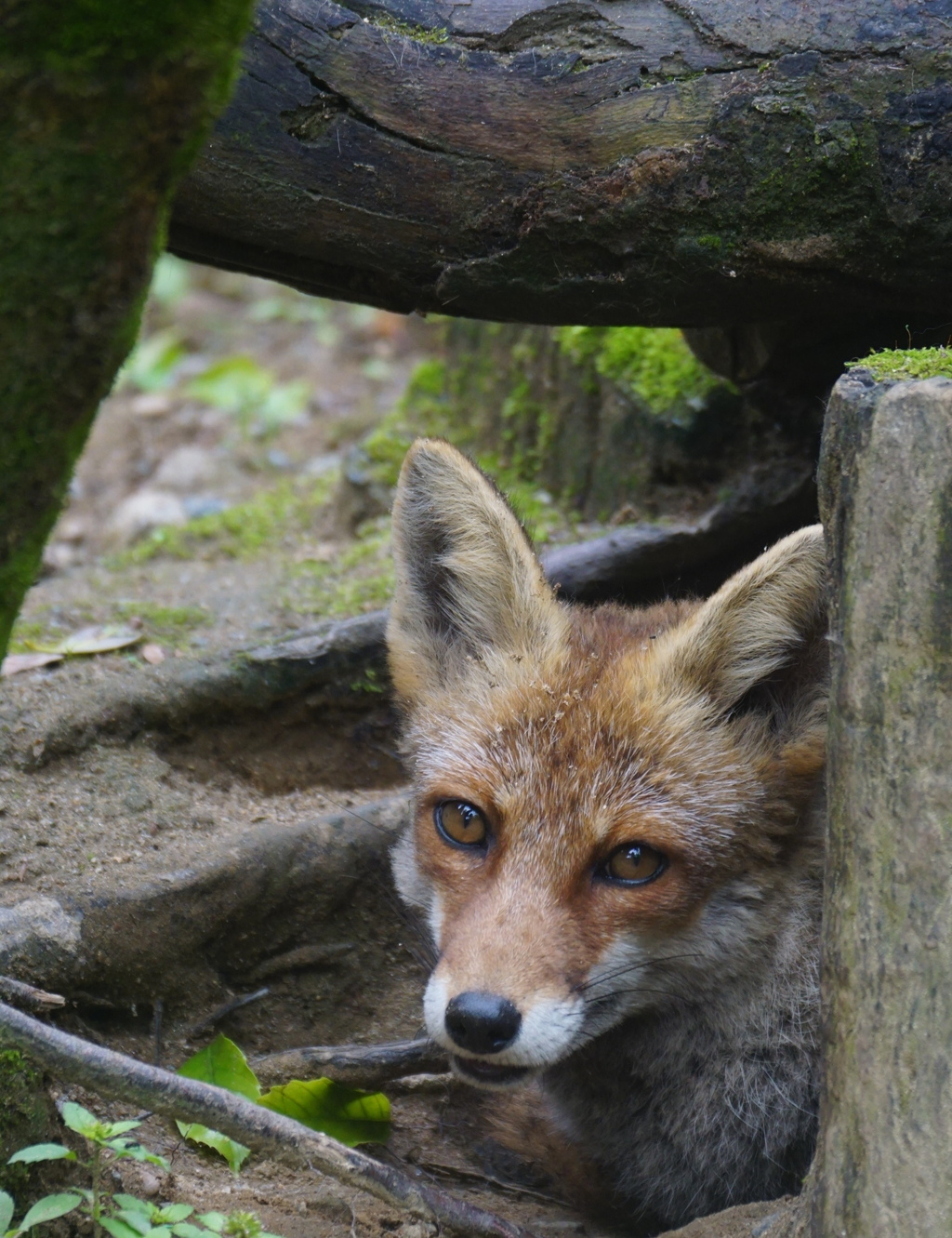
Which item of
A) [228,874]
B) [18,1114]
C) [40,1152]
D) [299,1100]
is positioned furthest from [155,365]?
[40,1152]

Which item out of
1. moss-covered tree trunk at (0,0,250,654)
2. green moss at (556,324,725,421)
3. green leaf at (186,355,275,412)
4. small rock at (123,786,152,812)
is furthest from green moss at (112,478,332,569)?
moss-covered tree trunk at (0,0,250,654)

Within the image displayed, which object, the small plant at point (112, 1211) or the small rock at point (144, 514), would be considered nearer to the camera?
the small plant at point (112, 1211)

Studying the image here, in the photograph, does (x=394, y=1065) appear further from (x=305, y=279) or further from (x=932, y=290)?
(x=932, y=290)

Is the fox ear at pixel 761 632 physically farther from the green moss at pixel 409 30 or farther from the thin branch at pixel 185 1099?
the green moss at pixel 409 30

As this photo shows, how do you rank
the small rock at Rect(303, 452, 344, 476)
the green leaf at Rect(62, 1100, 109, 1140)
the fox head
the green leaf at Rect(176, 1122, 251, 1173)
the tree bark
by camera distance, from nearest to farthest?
1. the tree bark
2. the green leaf at Rect(62, 1100, 109, 1140)
3. the fox head
4. the green leaf at Rect(176, 1122, 251, 1173)
5. the small rock at Rect(303, 452, 344, 476)

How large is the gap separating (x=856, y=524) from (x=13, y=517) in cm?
201

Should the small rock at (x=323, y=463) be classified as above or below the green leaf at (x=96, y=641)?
above

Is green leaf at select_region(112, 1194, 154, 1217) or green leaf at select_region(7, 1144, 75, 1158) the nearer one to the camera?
green leaf at select_region(7, 1144, 75, 1158)

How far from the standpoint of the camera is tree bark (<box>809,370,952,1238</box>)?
284cm

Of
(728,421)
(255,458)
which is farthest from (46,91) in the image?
(255,458)

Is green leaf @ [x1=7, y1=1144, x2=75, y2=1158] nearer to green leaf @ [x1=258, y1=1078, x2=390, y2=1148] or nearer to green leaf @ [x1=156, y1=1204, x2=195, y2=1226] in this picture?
green leaf @ [x1=156, y1=1204, x2=195, y2=1226]

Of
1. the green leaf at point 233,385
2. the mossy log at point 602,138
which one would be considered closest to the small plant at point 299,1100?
the mossy log at point 602,138

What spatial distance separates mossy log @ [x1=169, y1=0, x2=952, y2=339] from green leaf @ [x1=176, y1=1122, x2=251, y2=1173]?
3.29 meters

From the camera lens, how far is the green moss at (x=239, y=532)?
8914 mm
